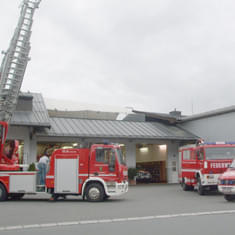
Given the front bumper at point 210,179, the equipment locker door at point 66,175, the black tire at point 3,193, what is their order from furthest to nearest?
1. the front bumper at point 210,179
2. the black tire at point 3,193
3. the equipment locker door at point 66,175

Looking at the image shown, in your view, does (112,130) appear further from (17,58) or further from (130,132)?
(17,58)

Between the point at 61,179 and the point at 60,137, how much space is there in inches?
412

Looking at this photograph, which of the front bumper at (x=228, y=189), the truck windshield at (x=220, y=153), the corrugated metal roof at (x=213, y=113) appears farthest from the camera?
the corrugated metal roof at (x=213, y=113)

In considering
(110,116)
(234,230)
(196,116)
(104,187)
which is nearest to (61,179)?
(104,187)

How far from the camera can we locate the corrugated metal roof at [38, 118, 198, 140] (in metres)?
25.3

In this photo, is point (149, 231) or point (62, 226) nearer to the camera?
point (149, 231)

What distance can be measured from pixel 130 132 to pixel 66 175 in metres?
12.6

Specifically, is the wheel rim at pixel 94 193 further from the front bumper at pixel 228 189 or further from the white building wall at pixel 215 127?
the white building wall at pixel 215 127

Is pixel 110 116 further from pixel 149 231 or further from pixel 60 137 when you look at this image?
pixel 149 231

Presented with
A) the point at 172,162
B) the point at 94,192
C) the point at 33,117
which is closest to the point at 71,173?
the point at 94,192

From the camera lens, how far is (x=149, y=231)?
812 cm

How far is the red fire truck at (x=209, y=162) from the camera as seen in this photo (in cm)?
1817

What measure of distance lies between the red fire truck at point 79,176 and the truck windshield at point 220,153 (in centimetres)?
526

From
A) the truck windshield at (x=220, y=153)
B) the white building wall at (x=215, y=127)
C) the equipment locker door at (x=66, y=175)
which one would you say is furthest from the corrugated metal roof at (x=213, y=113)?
the equipment locker door at (x=66, y=175)
